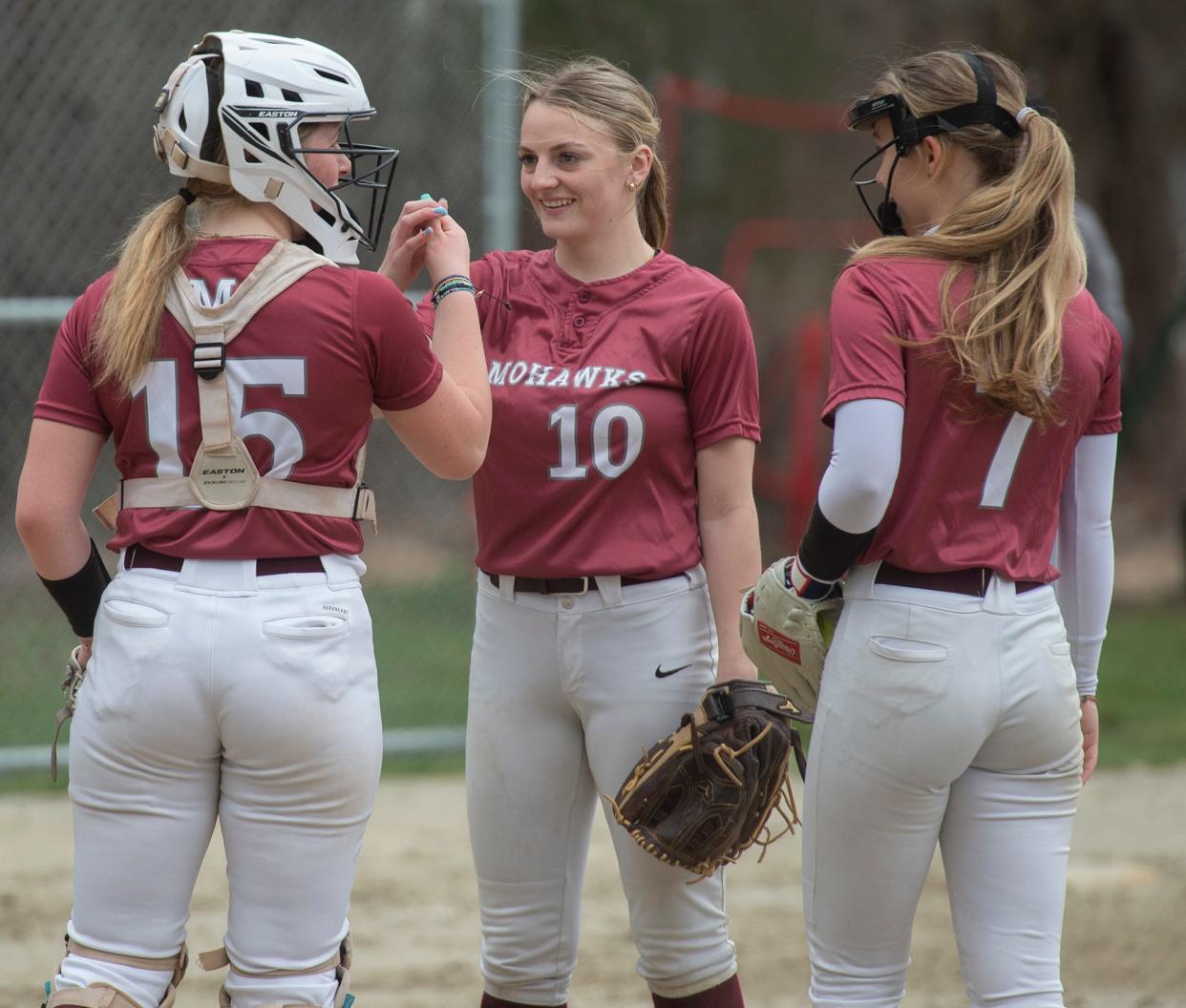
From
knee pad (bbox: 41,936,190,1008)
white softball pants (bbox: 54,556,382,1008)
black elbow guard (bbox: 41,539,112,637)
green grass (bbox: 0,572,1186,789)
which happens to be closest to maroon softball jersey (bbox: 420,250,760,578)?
white softball pants (bbox: 54,556,382,1008)

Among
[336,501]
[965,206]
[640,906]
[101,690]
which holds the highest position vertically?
[965,206]

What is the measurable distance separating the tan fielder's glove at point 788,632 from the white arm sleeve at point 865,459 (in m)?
0.28

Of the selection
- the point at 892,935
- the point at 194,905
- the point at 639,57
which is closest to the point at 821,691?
the point at 892,935

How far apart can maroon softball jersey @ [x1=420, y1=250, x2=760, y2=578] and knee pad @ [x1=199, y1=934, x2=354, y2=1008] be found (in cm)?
82

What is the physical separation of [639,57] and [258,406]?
10056 millimetres

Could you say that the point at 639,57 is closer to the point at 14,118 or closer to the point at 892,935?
the point at 14,118

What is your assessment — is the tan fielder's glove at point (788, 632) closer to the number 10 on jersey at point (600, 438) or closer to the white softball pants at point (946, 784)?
the white softball pants at point (946, 784)

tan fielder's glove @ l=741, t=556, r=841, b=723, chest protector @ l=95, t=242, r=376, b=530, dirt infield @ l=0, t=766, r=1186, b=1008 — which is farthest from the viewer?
dirt infield @ l=0, t=766, r=1186, b=1008

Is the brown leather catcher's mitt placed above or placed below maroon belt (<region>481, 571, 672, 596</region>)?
below

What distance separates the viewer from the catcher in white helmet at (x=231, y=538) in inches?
96.8

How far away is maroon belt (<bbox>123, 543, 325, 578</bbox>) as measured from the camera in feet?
8.21

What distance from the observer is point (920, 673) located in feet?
8.39

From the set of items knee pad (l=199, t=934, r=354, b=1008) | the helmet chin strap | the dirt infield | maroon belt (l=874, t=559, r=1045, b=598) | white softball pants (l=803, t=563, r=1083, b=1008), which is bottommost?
the dirt infield

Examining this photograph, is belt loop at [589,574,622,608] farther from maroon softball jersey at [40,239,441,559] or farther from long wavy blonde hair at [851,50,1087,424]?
long wavy blonde hair at [851,50,1087,424]
